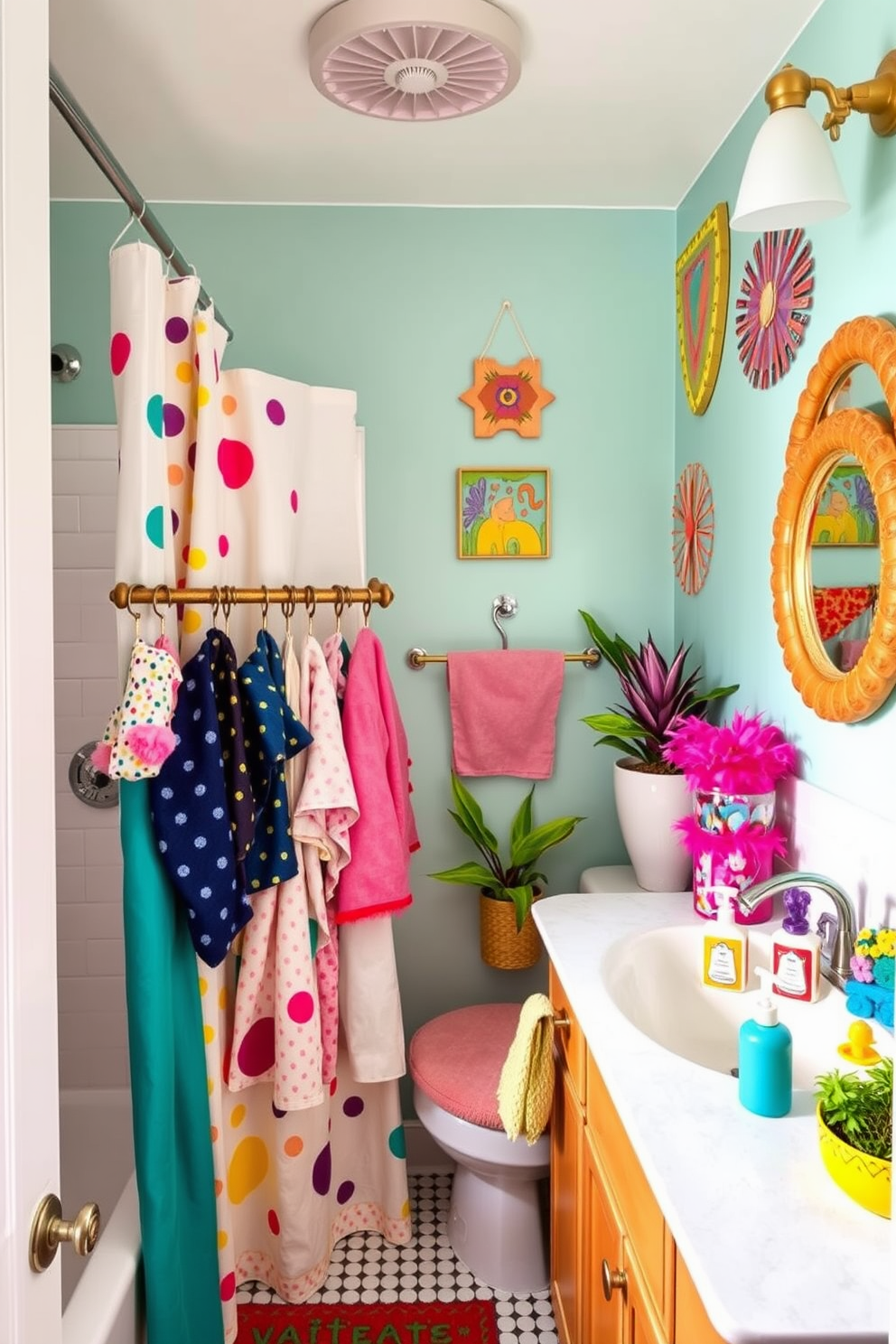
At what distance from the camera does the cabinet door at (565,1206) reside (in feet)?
5.63

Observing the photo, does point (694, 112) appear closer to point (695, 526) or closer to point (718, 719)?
point (695, 526)

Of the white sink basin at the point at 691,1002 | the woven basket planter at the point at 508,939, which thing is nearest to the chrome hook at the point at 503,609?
the woven basket planter at the point at 508,939

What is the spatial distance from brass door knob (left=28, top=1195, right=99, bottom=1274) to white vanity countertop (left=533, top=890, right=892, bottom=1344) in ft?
1.83

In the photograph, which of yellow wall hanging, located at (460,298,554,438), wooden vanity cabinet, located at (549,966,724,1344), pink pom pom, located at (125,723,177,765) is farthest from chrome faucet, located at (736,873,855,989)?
yellow wall hanging, located at (460,298,554,438)

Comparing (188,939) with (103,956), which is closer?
(188,939)

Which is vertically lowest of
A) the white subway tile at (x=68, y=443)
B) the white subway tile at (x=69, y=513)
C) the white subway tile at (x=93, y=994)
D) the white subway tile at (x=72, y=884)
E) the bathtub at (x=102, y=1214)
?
the bathtub at (x=102, y=1214)

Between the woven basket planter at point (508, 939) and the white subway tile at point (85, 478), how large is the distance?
137cm

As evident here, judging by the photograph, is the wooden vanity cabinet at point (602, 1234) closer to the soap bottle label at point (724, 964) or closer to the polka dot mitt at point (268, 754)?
the soap bottle label at point (724, 964)

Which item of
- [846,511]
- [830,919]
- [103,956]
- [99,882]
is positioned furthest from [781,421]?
[103,956]

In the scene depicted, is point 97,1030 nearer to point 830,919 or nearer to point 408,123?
point 830,919

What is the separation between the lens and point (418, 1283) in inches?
86.8

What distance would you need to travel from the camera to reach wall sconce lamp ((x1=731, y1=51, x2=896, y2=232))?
138cm

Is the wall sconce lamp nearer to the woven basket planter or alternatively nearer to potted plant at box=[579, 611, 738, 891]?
potted plant at box=[579, 611, 738, 891]

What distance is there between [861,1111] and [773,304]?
1453 millimetres
